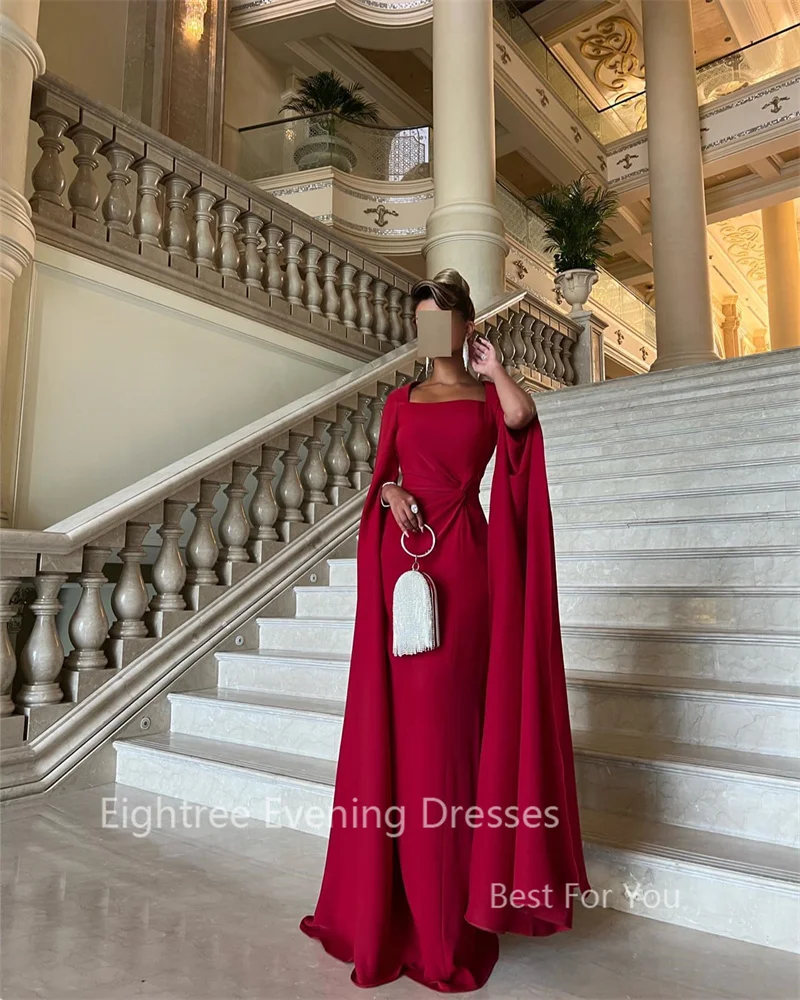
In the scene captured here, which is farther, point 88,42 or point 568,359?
point 88,42

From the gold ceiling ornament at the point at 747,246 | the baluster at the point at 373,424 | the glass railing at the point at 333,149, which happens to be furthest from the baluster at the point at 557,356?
the gold ceiling ornament at the point at 747,246

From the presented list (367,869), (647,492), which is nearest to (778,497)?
(647,492)

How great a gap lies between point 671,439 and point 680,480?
1.90 ft

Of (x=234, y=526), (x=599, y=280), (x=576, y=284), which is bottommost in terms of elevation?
(x=234, y=526)

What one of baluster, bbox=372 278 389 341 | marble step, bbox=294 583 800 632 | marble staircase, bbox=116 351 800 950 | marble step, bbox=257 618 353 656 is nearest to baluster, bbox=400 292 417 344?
baluster, bbox=372 278 389 341

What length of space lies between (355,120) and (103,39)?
3.00 metres

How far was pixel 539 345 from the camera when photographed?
24.4ft

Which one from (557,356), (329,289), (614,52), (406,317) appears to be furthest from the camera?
(614,52)

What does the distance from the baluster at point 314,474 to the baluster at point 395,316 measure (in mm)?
2166

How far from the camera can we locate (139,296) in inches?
179

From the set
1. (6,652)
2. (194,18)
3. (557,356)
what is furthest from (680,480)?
(194,18)

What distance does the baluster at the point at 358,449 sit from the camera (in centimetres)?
484

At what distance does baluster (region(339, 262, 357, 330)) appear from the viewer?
6047mm

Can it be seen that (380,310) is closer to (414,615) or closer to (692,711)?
(692,711)
